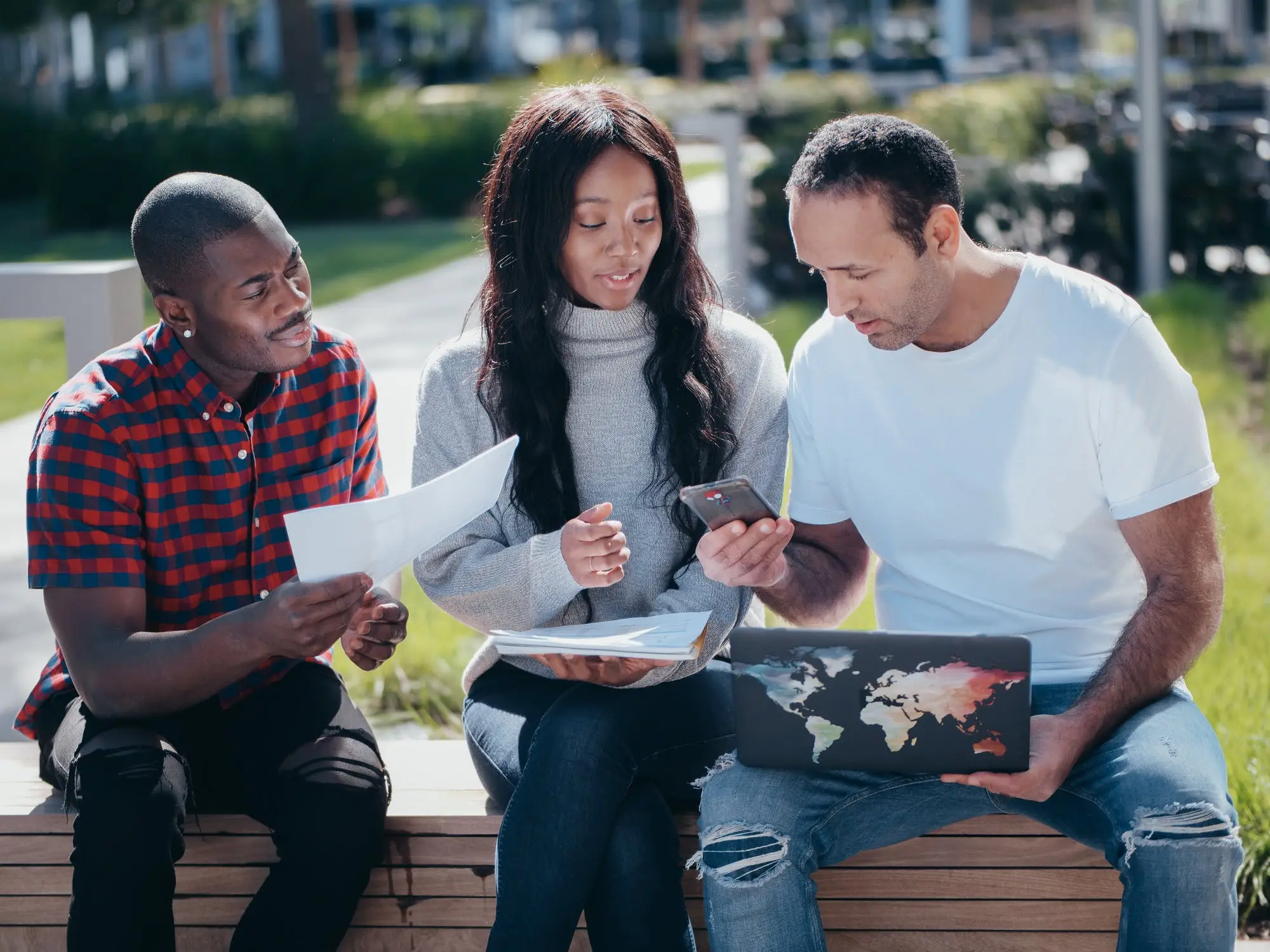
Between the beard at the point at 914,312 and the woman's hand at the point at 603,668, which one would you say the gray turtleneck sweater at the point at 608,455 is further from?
the beard at the point at 914,312

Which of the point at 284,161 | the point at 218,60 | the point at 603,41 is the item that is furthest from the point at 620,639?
the point at 603,41

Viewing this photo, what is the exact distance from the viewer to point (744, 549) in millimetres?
2418

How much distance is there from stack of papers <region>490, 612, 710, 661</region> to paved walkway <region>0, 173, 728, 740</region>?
96 cm

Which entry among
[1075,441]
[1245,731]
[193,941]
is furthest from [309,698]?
[1245,731]

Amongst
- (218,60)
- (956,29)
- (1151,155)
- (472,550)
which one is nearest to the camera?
(472,550)

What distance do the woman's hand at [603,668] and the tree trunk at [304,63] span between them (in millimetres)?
17083

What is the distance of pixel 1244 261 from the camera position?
32.4ft

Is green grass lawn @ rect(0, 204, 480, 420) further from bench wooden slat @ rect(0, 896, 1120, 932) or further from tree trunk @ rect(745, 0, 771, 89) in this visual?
tree trunk @ rect(745, 0, 771, 89)

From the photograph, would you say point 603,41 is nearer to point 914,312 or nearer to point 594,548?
point 914,312

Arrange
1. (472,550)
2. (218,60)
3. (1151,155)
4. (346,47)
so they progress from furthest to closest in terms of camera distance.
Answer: (346,47)
(218,60)
(1151,155)
(472,550)

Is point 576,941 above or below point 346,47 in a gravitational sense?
below

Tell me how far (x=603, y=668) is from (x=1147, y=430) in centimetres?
96

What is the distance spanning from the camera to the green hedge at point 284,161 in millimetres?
17438

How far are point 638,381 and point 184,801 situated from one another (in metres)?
1.08
